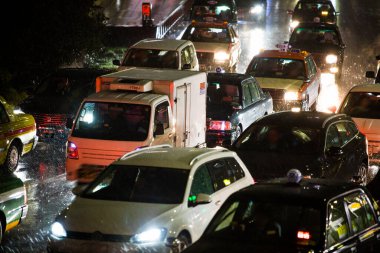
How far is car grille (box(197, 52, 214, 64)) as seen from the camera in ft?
94.7

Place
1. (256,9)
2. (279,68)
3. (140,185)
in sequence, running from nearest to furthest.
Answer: (140,185) < (279,68) < (256,9)

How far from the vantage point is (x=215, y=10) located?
3803cm

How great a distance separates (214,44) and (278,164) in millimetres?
15277

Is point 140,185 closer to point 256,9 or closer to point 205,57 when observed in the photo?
point 205,57

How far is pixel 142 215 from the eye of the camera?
10680 mm

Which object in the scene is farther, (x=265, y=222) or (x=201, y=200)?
(x=201, y=200)

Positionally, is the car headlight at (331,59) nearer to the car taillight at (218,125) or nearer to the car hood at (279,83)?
the car hood at (279,83)

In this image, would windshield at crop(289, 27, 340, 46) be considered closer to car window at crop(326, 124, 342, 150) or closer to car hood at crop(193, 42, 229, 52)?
car hood at crop(193, 42, 229, 52)

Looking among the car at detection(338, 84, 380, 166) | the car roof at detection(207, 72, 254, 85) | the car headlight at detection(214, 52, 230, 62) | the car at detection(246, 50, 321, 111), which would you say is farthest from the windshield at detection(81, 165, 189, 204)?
the car headlight at detection(214, 52, 230, 62)

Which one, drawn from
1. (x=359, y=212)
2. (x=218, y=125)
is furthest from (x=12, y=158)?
(x=359, y=212)

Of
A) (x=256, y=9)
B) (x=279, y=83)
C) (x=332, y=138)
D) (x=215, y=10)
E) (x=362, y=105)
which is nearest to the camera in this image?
(x=332, y=138)

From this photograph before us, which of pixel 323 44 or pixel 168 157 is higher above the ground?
pixel 168 157

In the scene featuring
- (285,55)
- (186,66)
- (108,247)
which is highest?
(285,55)

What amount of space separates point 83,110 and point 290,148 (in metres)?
3.76
